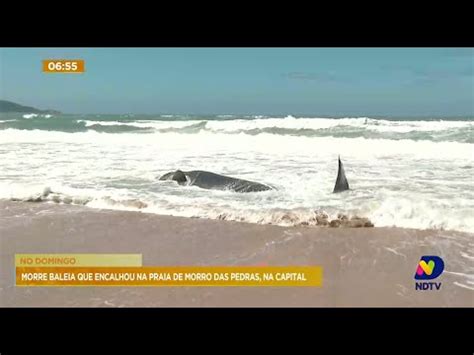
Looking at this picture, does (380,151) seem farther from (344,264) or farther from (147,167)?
(344,264)

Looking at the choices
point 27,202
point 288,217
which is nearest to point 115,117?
point 27,202

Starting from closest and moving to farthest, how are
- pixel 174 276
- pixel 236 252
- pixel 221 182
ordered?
pixel 174 276
pixel 236 252
pixel 221 182

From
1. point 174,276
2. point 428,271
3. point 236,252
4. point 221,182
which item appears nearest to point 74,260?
point 174,276

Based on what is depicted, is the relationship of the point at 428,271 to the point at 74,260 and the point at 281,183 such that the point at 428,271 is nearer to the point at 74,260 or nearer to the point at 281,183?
the point at 74,260

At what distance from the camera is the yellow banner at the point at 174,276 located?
2697 millimetres

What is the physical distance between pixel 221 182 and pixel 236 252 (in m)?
2.44

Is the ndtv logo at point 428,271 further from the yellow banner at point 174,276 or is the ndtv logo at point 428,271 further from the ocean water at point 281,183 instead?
the ocean water at point 281,183

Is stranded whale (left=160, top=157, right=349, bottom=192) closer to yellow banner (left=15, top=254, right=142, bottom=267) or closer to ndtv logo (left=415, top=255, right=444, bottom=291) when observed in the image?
ndtv logo (left=415, top=255, right=444, bottom=291)

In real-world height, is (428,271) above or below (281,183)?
below

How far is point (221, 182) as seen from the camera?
5.82 metres

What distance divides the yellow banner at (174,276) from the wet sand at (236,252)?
0.05 m

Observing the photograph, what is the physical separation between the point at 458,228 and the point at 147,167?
17.7 ft

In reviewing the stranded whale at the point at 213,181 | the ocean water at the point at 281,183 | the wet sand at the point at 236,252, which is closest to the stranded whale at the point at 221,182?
the stranded whale at the point at 213,181

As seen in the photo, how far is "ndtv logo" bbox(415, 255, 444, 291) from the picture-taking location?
286 centimetres
